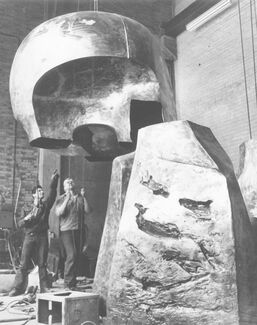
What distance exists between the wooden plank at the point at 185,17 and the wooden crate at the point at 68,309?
370 inches

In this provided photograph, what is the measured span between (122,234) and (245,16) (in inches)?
329

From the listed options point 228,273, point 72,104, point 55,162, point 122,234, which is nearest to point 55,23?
point 72,104

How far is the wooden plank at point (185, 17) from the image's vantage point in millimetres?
12014

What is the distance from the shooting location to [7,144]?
33.9 ft

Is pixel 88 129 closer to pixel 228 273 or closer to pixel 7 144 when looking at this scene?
pixel 228 273

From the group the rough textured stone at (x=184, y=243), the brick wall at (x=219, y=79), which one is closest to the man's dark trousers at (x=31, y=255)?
the rough textured stone at (x=184, y=243)

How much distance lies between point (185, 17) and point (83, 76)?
7811 millimetres

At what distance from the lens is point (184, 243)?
141 inches

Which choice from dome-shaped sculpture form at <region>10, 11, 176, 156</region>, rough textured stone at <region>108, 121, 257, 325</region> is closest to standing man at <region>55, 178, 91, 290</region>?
dome-shaped sculpture form at <region>10, 11, 176, 156</region>

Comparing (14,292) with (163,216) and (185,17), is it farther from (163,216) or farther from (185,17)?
(185,17)

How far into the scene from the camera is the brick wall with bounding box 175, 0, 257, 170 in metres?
10.5

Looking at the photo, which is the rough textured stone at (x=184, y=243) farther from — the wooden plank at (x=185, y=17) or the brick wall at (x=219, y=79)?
the wooden plank at (x=185, y=17)

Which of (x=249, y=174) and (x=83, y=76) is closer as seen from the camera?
(x=249, y=174)

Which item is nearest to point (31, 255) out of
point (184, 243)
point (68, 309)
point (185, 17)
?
point (68, 309)
